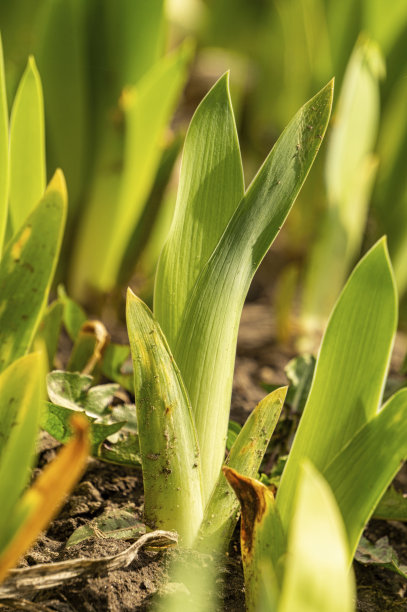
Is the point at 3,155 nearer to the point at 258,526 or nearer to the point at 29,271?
the point at 29,271

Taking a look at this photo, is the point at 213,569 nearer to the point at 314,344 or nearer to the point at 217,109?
the point at 217,109

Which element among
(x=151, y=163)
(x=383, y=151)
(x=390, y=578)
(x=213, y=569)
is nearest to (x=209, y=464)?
(x=213, y=569)

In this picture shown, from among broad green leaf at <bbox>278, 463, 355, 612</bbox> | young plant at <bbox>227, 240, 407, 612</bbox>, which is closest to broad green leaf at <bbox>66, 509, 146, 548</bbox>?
young plant at <bbox>227, 240, 407, 612</bbox>

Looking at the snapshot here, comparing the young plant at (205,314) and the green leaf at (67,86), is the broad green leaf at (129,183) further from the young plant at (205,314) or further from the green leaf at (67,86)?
the young plant at (205,314)

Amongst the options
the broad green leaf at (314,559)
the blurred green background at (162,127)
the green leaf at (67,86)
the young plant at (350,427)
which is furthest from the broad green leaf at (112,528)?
the green leaf at (67,86)

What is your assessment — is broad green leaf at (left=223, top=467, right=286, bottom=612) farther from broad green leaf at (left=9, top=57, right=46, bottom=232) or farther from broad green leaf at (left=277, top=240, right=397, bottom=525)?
broad green leaf at (left=9, top=57, right=46, bottom=232)

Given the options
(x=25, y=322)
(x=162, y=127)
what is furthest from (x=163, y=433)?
(x=162, y=127)
